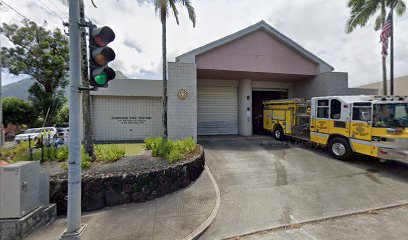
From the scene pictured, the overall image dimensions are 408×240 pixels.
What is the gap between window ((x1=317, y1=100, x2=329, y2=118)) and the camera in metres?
8.80

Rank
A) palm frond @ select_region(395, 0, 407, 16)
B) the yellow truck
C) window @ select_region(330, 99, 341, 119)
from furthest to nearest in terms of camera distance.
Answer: palm frond @ select_region(395, 0, 407, 16) → window @ select_region(330, 99, 341, 119) → the yellow truck

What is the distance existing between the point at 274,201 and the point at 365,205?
2185 millimetres

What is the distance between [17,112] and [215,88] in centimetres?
2166

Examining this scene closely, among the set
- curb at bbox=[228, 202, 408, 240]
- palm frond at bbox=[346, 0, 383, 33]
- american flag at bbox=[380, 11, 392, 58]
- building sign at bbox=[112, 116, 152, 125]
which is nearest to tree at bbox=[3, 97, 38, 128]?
building sign at bbox=[112, 116, 152, 125]

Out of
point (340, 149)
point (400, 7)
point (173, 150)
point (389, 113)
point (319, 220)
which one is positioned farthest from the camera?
point (400, 7)

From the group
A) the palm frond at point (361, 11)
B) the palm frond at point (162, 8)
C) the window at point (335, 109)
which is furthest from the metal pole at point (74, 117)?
the palm frond at point (361, 11)

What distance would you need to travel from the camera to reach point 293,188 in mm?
5719

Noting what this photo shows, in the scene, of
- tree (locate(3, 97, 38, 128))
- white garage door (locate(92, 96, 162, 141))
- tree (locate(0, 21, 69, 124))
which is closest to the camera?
white garage door (locate(92, 96, 162, 141))

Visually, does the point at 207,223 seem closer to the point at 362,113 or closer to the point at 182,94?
the point at 362,113

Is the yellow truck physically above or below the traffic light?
below

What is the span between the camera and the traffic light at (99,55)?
2869mm

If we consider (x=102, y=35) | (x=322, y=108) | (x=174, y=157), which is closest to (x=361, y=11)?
(x=322, y=108)

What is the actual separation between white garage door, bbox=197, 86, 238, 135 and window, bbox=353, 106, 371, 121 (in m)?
8.23

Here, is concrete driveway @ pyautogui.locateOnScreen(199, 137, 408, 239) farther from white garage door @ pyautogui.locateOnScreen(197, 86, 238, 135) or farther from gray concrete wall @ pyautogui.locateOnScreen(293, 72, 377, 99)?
gray concrete wall @ pyautogui.locateOnScreen(293, 72, 377, 99)
